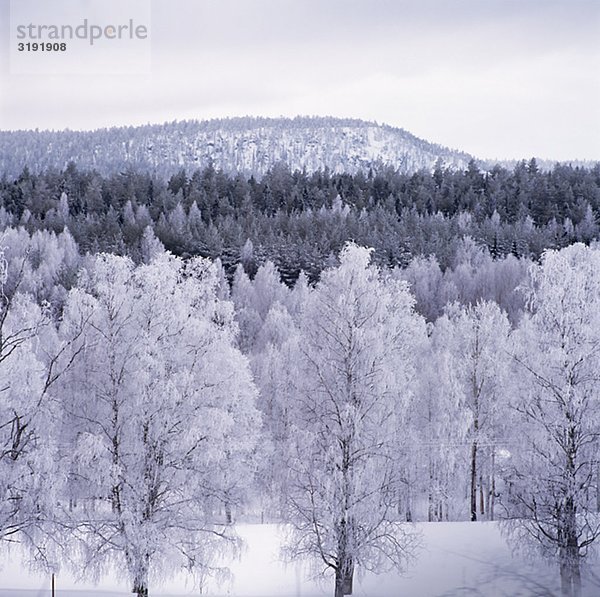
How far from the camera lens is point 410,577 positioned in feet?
44.4

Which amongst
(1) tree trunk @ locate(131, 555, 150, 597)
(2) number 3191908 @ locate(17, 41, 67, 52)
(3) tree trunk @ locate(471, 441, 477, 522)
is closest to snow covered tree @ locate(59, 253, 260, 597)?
(1) tree trunk @ locate(131, 555, 150, 597)

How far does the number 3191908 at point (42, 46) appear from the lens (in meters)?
11.5

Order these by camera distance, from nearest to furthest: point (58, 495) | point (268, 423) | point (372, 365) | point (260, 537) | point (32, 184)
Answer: point (58, 495) < point (372, 365) < point (260, 537) < point (268, 423) < point (32, 184)

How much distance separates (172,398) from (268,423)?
1586 cm

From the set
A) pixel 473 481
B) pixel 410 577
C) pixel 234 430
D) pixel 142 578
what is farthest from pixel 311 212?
pixel 142 578

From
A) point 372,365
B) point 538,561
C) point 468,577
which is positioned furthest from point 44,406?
point 538,561

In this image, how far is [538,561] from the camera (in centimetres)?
1321

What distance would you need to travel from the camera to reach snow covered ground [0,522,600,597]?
12797 millimetres

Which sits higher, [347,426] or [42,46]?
[42,46]

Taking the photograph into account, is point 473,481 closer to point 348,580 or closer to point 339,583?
point 348,580

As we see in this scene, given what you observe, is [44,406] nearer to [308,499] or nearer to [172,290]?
[172,290]

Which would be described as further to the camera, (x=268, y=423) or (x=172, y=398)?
(x=268, y=423)

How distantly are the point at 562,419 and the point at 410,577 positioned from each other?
3537 millimetres

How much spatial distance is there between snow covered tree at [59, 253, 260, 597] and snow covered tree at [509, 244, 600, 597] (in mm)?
4497
